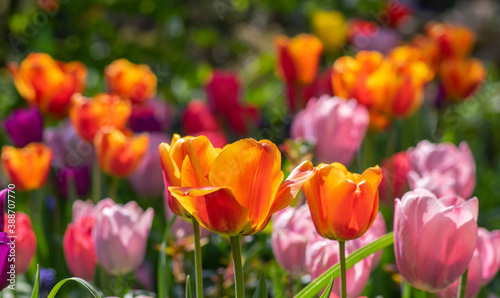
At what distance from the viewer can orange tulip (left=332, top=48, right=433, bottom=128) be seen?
6.02ft

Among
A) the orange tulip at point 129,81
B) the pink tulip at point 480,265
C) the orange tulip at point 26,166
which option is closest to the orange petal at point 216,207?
the pink tulip at point 480,265

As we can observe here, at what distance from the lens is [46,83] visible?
73.0 inches

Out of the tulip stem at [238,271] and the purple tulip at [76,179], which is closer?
the tulip stem at [238,271]

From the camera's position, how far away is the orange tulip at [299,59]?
230cm

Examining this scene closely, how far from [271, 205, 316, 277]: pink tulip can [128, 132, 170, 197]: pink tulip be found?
2.37 ft

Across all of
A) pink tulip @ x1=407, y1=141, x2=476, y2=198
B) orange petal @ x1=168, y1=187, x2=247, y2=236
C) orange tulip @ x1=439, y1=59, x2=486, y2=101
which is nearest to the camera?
orange petal @ x1=168, y1=187, x2=247, y2=236

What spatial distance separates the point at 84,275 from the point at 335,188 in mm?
559

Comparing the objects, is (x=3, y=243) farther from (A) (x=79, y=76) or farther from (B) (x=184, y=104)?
(B) (x=184, y=104)

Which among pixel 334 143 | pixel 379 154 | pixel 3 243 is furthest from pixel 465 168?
pixel 379 154

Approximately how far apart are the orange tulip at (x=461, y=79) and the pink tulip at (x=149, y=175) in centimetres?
122

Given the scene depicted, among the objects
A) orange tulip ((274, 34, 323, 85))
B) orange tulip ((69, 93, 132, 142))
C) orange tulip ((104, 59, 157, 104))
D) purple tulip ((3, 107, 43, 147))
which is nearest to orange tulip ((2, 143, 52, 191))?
orange tulip ((69, 93, 132, 142))

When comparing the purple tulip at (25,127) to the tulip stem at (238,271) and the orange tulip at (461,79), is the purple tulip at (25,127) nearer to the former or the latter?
the tulip stem at (238,271)

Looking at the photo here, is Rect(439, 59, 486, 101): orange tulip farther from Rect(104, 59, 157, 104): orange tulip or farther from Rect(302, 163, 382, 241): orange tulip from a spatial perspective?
Rect(302, 163, 382, 241): orange tulip

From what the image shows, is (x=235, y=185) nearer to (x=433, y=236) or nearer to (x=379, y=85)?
(x=433, y=236)
